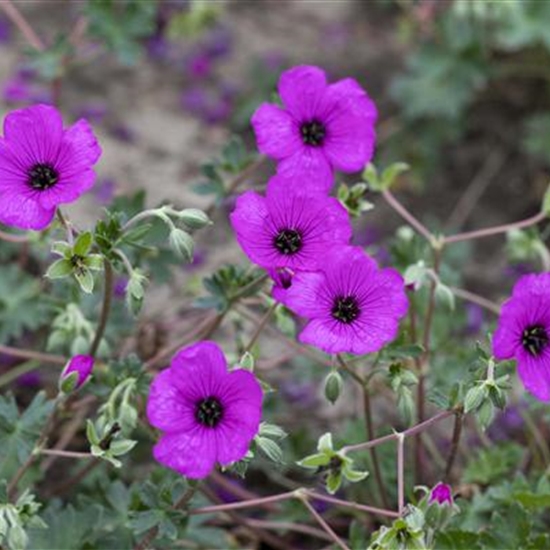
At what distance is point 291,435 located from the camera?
→ 242 cm

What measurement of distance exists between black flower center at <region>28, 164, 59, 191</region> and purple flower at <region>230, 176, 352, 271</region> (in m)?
0.28

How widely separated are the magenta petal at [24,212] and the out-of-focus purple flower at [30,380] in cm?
103

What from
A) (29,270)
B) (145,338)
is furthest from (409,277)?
(29,270)

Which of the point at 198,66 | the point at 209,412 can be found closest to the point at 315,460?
the point at 209,412

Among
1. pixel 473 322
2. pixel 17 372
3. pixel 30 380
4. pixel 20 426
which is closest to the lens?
pixel 20 426

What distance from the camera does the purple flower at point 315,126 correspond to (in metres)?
1.77

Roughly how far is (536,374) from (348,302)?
0.30m

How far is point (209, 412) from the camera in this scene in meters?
1.53

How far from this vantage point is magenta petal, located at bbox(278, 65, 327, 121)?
1.80 metres

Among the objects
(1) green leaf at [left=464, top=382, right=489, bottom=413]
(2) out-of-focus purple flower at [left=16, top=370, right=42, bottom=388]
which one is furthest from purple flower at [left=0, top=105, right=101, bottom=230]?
(2) out-of-focus purple flower at [left=16, top=370, right=42, bottom=388]

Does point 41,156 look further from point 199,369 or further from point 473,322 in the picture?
point 473,322

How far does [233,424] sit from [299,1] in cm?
259

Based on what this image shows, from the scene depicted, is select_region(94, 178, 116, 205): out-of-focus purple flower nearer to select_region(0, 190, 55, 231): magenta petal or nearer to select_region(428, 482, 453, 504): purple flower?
select_region(0, 190, 55, 231): magenta petal

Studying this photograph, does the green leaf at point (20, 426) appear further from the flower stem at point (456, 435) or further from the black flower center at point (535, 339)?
the black flower center at point (535, 339)
